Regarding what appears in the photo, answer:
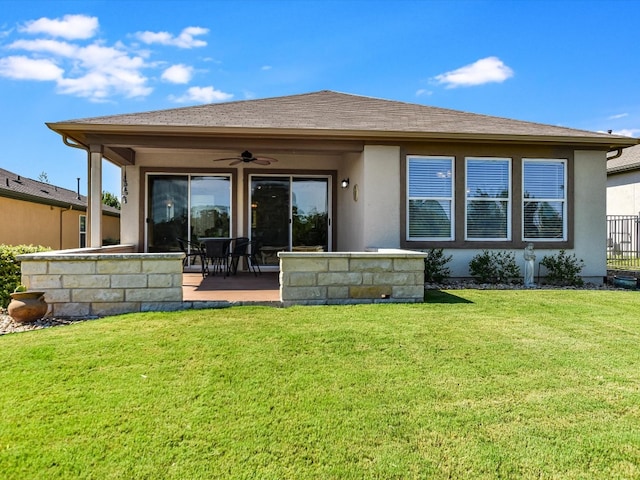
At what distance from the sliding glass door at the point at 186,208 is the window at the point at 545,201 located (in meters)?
6.66

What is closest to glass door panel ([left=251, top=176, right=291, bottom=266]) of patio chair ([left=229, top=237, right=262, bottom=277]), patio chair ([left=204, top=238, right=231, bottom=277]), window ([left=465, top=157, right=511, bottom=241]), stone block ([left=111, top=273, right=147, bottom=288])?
patio chair ([left=229, top=237, right=262, bottom=277])

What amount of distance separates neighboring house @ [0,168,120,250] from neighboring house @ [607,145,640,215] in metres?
22.2

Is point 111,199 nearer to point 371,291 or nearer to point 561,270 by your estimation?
point 371,291

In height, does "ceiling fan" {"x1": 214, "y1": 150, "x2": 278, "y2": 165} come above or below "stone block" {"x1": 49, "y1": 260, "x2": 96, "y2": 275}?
above

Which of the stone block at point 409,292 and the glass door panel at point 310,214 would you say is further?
the glass door panel at point 310,214

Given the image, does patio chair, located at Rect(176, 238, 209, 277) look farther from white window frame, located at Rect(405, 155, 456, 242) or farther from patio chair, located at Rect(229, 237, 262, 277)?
white window frame, located at Rect(405, 155, 456, 242)

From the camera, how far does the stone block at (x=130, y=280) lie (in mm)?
5277

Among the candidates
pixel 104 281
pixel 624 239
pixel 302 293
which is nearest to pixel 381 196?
pixel 302 293

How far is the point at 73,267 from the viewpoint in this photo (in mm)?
5242

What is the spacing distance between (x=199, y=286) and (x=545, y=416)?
5626mm

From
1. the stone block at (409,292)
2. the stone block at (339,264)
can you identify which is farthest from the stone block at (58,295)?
the stone block at (409,292)

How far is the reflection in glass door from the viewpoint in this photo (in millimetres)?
9867

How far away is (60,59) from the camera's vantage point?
16.4 meters

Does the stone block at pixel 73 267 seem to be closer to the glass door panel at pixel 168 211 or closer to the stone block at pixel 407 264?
the stone block at pixel 407 264
